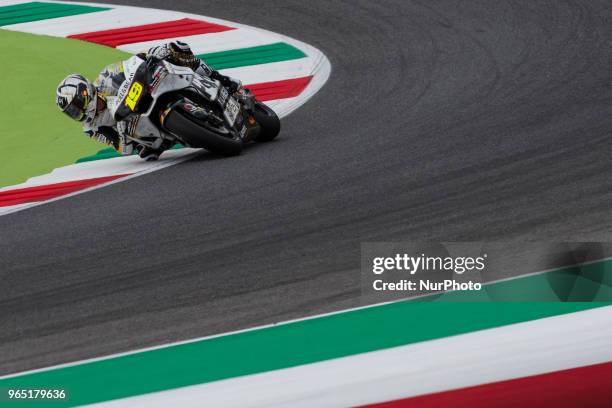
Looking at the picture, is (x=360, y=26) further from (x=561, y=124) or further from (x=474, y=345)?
(x=474, y=345)

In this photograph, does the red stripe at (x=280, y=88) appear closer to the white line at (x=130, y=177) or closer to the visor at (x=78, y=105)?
the white line at (x=130, y=177)

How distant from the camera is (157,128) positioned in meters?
8.73

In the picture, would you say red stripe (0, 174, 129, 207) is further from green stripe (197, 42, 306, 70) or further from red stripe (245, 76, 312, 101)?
green stripe (197, 42, 306, 70)

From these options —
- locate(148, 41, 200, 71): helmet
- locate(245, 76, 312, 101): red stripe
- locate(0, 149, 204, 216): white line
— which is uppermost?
locate(148, 41, 200, 71): helmet

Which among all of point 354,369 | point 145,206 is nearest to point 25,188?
point 145,206

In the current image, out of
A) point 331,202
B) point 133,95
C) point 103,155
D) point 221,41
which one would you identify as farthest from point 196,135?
point 221,41

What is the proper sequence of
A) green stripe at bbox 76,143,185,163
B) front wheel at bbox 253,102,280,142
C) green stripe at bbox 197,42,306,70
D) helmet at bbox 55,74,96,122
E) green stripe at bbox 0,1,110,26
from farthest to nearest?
green stripe at bbox 0,1,110,26
green stripe at bbox 197,42,306,70
green stripe at bbox 76,143,185,163
front wheel at bbox 253,102,280,142
helmet at bbox 55,74,96,122

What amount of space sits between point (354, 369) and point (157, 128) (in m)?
6.65

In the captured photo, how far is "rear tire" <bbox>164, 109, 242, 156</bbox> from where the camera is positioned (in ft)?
27.7

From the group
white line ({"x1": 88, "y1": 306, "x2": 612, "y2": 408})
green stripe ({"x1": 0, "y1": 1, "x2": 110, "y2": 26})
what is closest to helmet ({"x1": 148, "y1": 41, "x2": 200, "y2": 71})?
green stripe ({"x1": 0, "y1": 1, "x2": 110, "y2": 26})

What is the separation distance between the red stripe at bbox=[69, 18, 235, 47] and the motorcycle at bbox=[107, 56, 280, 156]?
422 centimetres

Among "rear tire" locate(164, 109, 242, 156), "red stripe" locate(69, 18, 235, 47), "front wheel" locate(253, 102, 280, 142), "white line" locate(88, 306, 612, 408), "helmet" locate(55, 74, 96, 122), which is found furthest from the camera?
"red stripe" locate(69, 18, 235, 47)

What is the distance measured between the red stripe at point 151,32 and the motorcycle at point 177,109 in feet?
13.9

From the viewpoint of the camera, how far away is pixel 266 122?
29.9 ft
